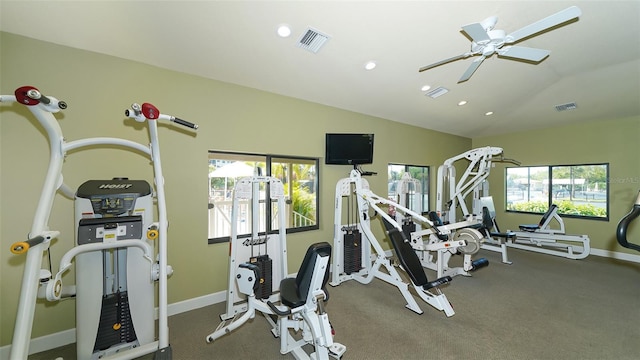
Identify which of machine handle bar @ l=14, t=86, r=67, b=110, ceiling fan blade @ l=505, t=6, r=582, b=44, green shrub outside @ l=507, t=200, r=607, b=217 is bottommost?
green shrub outside @ l=507, t=200, r=607, b=217

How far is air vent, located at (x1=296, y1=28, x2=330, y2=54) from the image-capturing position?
2.37 m

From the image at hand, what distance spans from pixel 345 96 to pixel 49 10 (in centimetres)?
318

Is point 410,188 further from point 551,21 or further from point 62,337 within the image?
point 62,337

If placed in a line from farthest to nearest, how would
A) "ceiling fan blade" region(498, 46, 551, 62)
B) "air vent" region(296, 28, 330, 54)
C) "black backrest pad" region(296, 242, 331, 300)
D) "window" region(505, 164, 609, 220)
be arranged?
"window" region(505, 164, 609, 220) → "air vent" region(296, 28, 330, 54) → "ceiling fan blade" region(498, 46, 551, 62) → "black backrest pad" region(296, 242, 331, 300)

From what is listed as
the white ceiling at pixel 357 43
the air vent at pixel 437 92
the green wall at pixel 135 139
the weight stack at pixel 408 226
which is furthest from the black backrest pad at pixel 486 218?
the green wall at pixel 135 139

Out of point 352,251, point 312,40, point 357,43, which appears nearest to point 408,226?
point 352,251

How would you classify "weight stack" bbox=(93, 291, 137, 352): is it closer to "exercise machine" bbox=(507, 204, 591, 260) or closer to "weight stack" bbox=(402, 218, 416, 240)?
"weight stack" bbox=(402, 218, 416, 240)

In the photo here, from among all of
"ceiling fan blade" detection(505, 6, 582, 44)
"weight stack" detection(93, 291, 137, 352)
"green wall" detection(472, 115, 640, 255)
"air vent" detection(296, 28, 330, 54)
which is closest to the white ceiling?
"air vent" detection(296, 28, 330, 54)

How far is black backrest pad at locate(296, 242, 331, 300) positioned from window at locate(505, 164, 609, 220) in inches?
262

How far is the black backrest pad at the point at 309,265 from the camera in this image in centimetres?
173

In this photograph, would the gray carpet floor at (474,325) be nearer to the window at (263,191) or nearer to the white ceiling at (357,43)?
the window at (263,191)

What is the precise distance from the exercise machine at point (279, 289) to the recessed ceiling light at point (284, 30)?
1.51 meters

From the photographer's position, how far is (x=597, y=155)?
4934mm

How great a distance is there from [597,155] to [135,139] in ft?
27.2
